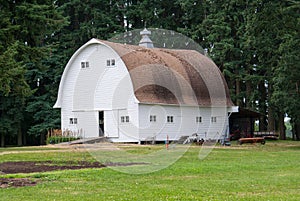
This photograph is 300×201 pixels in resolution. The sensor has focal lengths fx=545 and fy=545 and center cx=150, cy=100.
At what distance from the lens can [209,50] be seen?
A: 48.7m

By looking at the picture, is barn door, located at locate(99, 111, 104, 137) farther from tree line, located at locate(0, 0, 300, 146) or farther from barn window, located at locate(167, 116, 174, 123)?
tree line, located at locate(0, 0, 300, 146)

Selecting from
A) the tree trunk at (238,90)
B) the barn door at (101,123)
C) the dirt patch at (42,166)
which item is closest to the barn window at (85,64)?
the barn door at (101,123)

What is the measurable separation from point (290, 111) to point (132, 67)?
10599 millimetres

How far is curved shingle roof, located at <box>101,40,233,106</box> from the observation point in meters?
35.8

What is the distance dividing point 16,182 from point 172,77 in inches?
964

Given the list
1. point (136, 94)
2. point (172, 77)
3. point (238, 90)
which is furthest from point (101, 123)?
point (238, 90)

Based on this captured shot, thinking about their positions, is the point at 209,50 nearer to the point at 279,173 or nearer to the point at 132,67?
the point at 132,67

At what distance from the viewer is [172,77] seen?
37656mm

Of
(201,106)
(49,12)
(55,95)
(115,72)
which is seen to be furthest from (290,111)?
(55,95)

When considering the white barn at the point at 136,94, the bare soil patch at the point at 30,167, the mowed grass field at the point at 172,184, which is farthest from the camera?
the white barn at the point at 136,94

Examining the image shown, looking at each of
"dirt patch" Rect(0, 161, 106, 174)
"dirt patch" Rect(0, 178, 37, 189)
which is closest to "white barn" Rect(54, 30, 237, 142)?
"dirt patch" Rect(0, 161, 106, 174)

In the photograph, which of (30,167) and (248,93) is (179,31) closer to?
(248,93)

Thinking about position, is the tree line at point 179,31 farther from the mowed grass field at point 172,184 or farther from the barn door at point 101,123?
the mowed grass field at point 172,184

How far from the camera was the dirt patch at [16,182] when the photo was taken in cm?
1345
